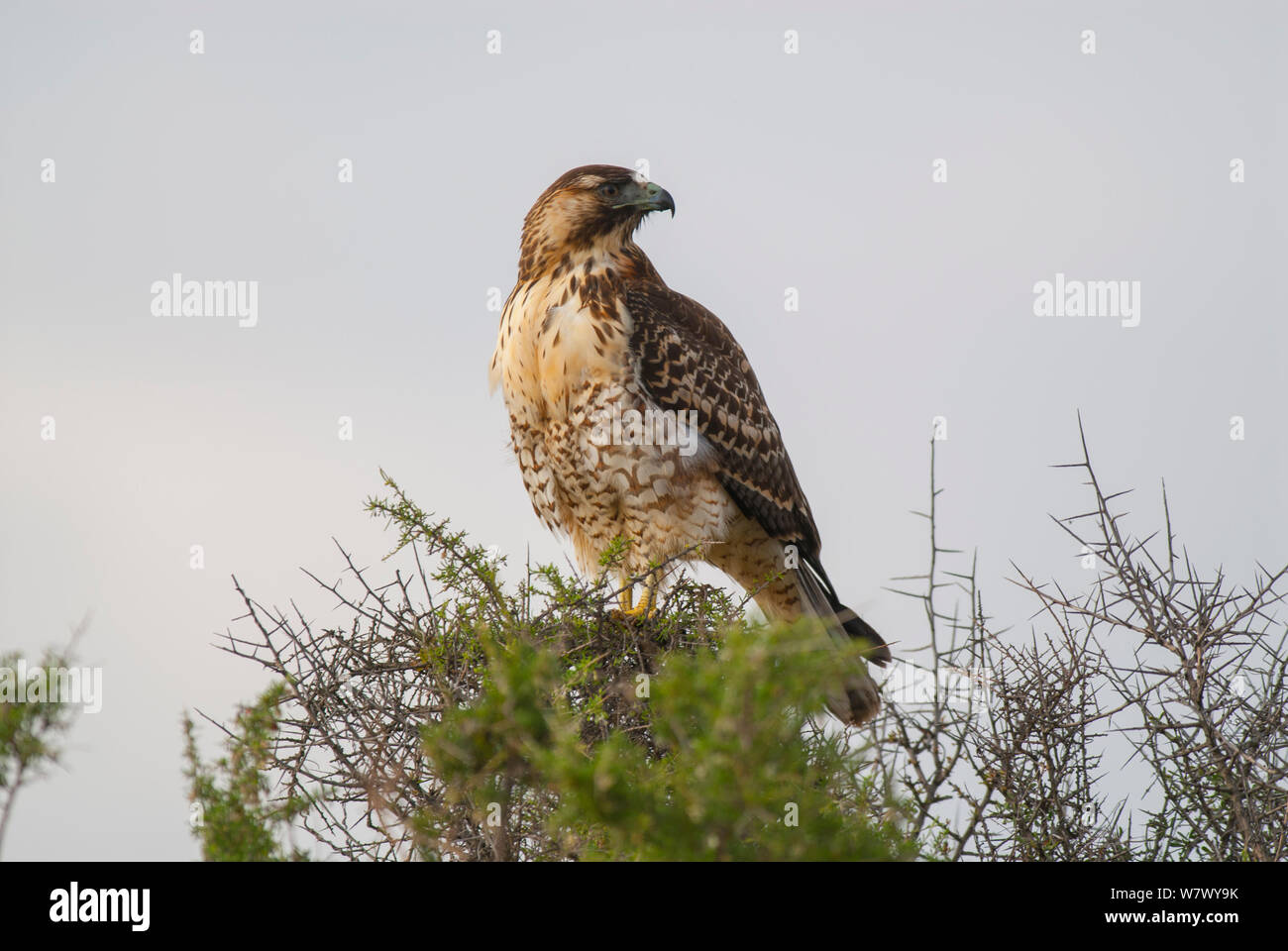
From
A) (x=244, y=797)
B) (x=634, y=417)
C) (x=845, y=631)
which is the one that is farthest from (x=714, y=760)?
(x=845, y=631)

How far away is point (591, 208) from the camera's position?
253 inches

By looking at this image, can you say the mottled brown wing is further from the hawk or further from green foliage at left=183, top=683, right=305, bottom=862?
green foliage at left=183, top=683, right=305, bottom=862

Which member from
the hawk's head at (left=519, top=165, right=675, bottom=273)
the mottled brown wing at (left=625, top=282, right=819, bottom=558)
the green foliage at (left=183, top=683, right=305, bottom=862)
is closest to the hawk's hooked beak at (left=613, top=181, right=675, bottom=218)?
the hawk's head at (left=519, top=165, right=675, bottom=273)

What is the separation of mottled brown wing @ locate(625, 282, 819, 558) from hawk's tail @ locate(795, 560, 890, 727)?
202 mm

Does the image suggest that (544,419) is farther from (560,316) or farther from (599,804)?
(599,804)

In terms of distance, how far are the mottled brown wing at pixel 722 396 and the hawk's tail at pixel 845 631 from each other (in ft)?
0.66

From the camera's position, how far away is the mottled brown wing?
6.20 m

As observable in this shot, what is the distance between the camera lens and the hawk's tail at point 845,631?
5.95 meters

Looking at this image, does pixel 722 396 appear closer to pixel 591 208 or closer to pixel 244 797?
pixel 591 208

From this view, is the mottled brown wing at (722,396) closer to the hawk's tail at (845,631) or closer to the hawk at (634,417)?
the hawk at (634,417)

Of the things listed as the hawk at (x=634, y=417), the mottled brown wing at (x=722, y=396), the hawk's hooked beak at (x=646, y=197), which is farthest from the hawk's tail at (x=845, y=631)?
the hawk's hooked beak at (x=646, y=197)

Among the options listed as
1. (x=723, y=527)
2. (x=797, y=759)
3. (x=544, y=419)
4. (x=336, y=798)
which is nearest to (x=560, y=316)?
(x=544, y=419)

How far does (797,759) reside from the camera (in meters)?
2.08
